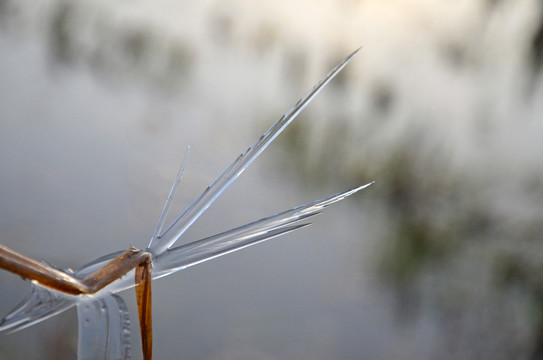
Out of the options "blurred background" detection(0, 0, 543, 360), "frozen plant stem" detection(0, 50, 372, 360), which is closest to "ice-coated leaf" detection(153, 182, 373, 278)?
"frozen plant stem" detection(0, 50, 372, 360)

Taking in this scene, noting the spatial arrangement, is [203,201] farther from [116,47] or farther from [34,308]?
[116,47]

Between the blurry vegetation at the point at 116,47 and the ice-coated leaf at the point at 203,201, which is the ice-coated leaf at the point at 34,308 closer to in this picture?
the ice-coated leaf at the point at 203,201

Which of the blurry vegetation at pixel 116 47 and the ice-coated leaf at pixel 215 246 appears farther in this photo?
the blurry vegetation at pixel 116 47

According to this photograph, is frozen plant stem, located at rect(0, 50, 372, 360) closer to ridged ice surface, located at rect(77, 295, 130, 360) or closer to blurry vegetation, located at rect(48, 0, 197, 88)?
ridged ice surface, located at rect(77, 295, 130, 360)

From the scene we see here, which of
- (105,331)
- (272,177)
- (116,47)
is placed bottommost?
(105,331)

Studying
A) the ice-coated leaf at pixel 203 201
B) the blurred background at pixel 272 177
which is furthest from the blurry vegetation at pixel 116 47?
the ice-coated leaf at pixel 203 201

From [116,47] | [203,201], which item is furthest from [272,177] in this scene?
[203,201]

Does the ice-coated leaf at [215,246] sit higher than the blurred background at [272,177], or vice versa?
the blurred background at [272,177]

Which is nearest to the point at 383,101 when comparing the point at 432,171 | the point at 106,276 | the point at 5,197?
the point at 432,171
